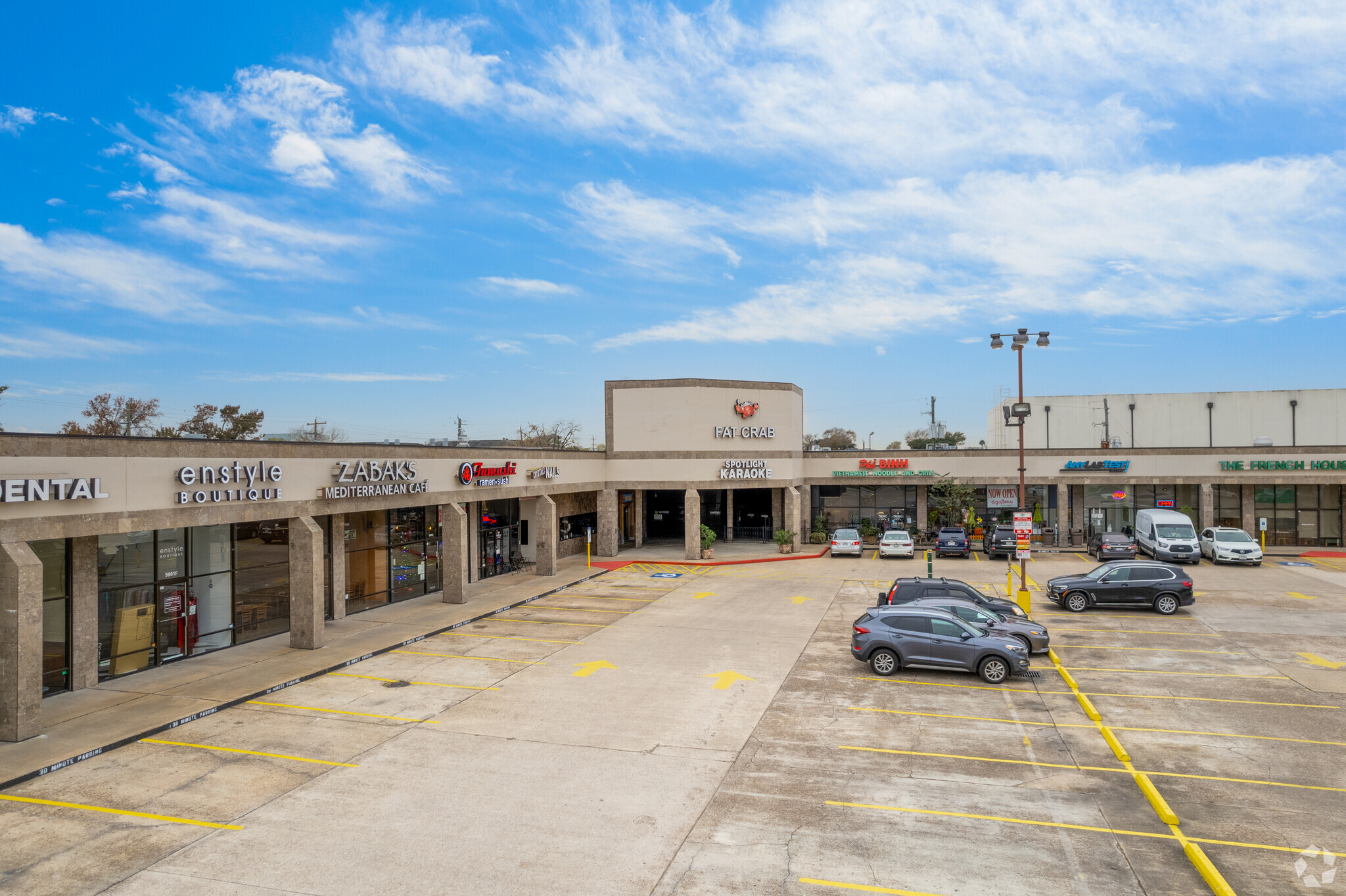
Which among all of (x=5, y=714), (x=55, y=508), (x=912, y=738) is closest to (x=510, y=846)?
(x=912, y=738)

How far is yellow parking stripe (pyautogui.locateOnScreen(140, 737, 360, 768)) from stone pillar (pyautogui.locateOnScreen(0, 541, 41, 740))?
6.65 feet

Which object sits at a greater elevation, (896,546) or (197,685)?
(896,546)

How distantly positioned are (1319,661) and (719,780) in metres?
16.1

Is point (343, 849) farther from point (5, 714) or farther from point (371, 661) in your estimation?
point (371, 661)

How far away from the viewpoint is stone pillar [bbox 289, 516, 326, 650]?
66.0 ft

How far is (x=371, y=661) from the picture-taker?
1908 centimetres

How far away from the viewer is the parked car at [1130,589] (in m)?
23.6

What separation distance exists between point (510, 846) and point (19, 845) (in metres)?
6.31

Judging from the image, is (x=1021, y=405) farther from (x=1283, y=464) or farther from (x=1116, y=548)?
(x=1283, y=464)

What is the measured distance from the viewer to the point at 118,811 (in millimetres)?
10711

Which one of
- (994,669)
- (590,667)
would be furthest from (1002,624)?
(590,667)

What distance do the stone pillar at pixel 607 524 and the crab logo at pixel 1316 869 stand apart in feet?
106

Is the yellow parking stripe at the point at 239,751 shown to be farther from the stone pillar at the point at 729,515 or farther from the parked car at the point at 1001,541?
the stone pillar at the point at 729,515

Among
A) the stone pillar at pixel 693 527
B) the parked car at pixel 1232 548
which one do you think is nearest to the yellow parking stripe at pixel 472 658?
the stone pillar at pixel 693 527
